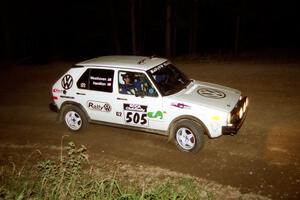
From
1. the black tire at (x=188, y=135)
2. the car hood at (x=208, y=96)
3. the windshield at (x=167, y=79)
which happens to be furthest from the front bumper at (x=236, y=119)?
the windshield at (x=167, y=79)

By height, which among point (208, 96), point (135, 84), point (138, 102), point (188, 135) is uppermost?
point (135, 84)

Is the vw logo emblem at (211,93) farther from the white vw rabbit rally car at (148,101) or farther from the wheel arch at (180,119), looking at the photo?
the wheel arch at (180,119)

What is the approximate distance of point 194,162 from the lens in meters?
7.51

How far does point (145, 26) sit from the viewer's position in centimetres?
3772

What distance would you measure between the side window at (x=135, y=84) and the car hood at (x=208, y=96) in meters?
0.54

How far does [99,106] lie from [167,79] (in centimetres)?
174

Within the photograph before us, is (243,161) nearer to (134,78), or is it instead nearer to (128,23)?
(134,78)

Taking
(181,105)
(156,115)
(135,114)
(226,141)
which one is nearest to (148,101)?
(156,115)

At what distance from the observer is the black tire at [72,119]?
29.9 feet

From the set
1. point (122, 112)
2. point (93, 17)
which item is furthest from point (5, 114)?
point (93, 17)

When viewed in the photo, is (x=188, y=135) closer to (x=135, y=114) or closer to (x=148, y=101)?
(x=148, y=101)

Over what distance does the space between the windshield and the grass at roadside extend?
192 cm

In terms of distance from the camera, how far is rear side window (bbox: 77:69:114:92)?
848 centimetres

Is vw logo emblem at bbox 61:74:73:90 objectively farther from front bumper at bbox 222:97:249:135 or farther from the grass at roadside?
front bumper at bbox 222:97:249:135
